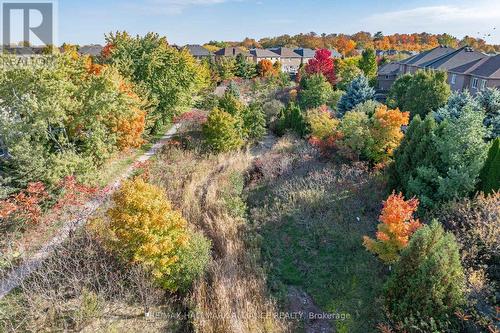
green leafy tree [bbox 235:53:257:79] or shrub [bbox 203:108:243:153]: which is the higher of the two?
green leafy tree [bbox 235:53:257:79]

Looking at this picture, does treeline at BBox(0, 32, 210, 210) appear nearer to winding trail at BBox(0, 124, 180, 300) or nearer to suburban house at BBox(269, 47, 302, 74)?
winding trail at BBox(0, 124, 180, 300)

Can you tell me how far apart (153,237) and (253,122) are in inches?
847

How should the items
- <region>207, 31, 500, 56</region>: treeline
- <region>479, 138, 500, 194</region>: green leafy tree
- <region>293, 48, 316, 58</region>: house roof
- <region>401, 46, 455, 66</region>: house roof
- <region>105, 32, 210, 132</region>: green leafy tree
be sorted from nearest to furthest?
<region>479, 138, 500, 194</region>: green leafy tree < <region>105, 32, 210, 132</region>: green leafy tree < <region>401, 46, 455, 66</region>: house roof < <region>293, 48, 316, 58</region>: house roof < <region>207, 31, 500, 56</region>: treeline

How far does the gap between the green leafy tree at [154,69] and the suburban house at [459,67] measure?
28.2 metres

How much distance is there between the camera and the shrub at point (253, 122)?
102 feet

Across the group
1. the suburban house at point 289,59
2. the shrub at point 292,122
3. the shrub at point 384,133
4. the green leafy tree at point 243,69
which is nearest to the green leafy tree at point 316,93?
the shrub at point 292,122

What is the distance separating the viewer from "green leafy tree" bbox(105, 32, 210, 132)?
1121 inches

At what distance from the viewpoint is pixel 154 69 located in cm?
3067

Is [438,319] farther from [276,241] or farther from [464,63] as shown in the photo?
[464,63]

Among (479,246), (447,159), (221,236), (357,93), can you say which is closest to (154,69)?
(357,93)

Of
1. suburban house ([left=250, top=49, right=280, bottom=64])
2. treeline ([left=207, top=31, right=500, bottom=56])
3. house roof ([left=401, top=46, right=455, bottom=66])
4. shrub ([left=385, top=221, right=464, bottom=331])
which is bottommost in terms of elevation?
shrub ([left=385, top=221, right=464, bottom=331])

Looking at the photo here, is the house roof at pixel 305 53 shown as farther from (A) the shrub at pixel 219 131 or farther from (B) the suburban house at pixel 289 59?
(A) the shrub at pixel 219 131

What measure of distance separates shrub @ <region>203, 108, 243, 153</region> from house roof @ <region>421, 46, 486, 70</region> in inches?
1215

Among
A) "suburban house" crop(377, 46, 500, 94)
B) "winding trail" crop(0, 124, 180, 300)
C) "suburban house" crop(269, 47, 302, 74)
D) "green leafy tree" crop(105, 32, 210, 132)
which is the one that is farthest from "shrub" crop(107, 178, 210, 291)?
"suburban house" crop(269, 47, 302, 74)
